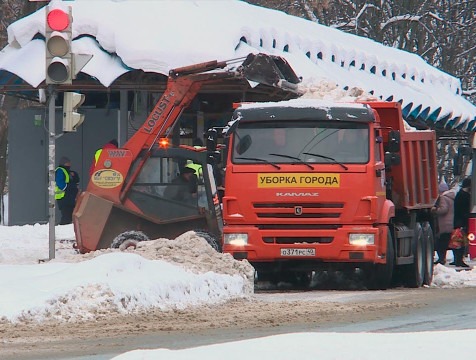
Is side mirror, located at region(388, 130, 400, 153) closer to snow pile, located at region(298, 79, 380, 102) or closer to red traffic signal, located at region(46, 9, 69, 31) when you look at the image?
snow pile, located at region(298, 79, 380, 102)

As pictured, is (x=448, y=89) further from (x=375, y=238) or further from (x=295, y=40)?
(x=375, y=238)

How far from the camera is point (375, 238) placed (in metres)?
16.2

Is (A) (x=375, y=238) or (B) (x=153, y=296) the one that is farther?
(A) (x=375, y=238)

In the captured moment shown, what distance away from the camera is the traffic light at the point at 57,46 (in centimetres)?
1639

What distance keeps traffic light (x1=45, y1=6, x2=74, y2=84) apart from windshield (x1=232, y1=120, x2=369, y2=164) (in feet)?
7.87

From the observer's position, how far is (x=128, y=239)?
748 inches

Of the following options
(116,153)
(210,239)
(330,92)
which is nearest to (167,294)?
(210,239)

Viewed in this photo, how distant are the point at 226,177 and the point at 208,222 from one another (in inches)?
114

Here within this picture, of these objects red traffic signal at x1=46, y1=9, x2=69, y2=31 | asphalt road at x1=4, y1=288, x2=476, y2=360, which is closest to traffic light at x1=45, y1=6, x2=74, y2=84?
red traffic signal at x1=46, y1=9, x2=69, y2=31

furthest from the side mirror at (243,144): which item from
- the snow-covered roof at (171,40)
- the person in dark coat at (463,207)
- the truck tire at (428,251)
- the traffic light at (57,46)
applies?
the person in dark coat at (463,207)

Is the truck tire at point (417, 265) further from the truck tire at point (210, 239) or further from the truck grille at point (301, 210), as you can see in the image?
the truck tire at point (210, 239)

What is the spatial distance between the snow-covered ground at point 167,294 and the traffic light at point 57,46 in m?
2.49

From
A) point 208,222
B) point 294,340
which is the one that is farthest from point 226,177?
point 294,340

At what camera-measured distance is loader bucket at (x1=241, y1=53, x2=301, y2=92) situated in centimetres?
2006
